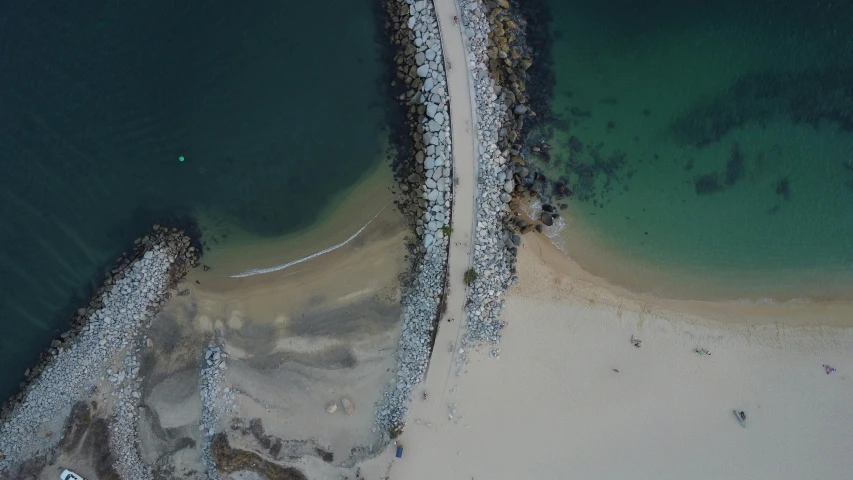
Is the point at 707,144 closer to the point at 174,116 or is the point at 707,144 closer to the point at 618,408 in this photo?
the point at 618,408

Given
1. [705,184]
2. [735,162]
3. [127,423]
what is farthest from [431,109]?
[127,423]

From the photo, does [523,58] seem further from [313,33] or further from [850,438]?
[850,438]

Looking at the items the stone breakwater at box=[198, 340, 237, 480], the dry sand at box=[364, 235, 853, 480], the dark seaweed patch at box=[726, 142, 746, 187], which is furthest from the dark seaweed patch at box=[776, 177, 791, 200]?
the stone breakwater at box=[198, 340, 237, 480]

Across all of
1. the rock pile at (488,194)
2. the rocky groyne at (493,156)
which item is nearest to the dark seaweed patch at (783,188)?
the rocky groyne at (493,156)

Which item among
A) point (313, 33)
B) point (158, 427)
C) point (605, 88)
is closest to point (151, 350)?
point (158, 427)

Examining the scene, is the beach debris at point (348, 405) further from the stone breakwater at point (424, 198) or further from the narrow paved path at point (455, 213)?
the narrow paved path at point (455, 213)

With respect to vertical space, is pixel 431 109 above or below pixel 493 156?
above
